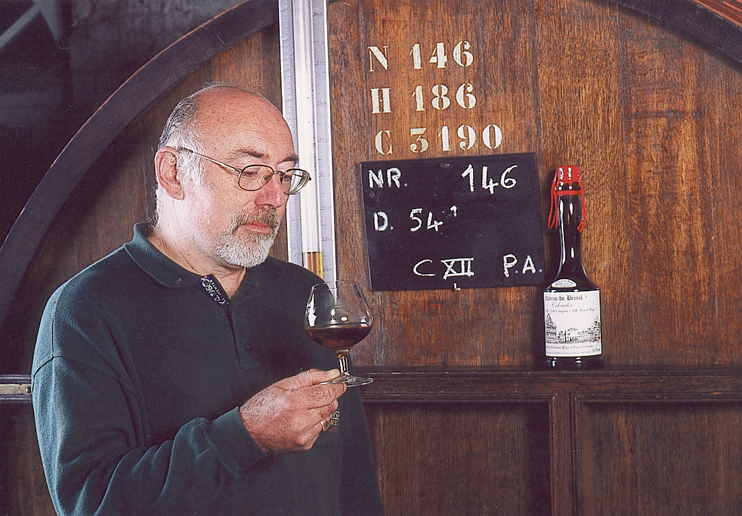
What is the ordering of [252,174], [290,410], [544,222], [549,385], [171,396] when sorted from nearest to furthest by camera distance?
[290,410] → [171,396] → [252,174] → [549,385] → [544,222]

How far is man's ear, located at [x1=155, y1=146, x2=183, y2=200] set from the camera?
5.06ft

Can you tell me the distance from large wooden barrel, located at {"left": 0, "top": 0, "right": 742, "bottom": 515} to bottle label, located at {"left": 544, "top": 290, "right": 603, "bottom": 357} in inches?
2.9

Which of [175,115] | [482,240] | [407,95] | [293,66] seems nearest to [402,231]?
[482,240]

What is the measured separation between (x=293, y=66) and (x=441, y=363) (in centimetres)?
91

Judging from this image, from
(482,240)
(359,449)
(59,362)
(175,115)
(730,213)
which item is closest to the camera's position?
(59,362)

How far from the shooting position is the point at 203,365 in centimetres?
143

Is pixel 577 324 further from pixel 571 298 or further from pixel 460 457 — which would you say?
pixel 460 457

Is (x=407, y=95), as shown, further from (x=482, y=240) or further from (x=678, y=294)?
(x=678, y=294)

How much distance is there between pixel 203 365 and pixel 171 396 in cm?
9

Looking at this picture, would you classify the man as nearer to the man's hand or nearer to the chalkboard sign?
the man's hand

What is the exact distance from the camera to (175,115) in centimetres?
157

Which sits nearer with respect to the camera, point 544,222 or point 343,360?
point 343,360

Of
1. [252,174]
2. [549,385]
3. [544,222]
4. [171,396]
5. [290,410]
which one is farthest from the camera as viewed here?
[544,222]

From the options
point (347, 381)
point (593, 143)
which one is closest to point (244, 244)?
point (347, 381)
